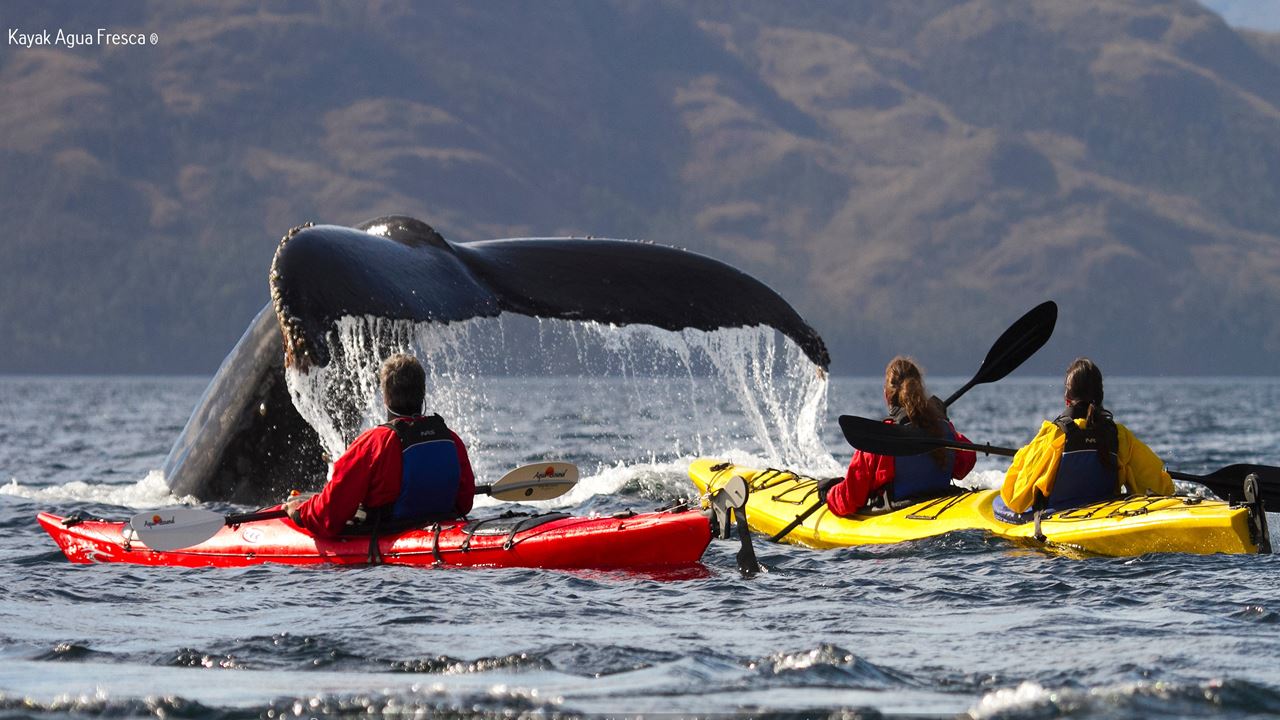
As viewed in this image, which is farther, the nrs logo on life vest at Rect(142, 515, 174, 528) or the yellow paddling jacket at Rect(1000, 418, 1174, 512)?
the yellow paddling jacket at Rect(1000, 418, 1174, 512)

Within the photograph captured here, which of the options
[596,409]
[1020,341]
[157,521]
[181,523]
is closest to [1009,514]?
[1020,341]

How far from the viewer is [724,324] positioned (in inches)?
306

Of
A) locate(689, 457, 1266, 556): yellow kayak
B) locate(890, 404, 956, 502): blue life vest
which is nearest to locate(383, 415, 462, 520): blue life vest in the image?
locate(689, 457, 1266, 556): yellow kayak

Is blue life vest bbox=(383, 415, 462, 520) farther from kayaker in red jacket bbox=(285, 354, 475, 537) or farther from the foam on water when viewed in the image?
the foam on water

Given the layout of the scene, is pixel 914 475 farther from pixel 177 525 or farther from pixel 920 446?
pixel 177 525

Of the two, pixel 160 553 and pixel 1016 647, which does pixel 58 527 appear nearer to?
pixel 160 553

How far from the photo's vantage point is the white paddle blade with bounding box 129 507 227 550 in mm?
7684

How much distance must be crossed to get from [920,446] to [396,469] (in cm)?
302

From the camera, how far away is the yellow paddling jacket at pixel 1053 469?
28.2ft

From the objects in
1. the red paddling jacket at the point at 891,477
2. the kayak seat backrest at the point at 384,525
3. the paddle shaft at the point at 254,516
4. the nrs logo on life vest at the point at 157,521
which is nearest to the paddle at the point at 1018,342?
the red paddling jacket at the point at 891,477

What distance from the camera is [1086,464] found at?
28.5 feet

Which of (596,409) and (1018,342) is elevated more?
(596,409)

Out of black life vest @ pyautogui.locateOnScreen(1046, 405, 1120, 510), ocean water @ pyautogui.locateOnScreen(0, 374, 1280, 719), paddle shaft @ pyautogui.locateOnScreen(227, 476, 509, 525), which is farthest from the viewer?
black life vest @ pyautogui.locateOnScreen(1046, 405, 1120, 510)

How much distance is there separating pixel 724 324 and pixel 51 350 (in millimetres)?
163522
